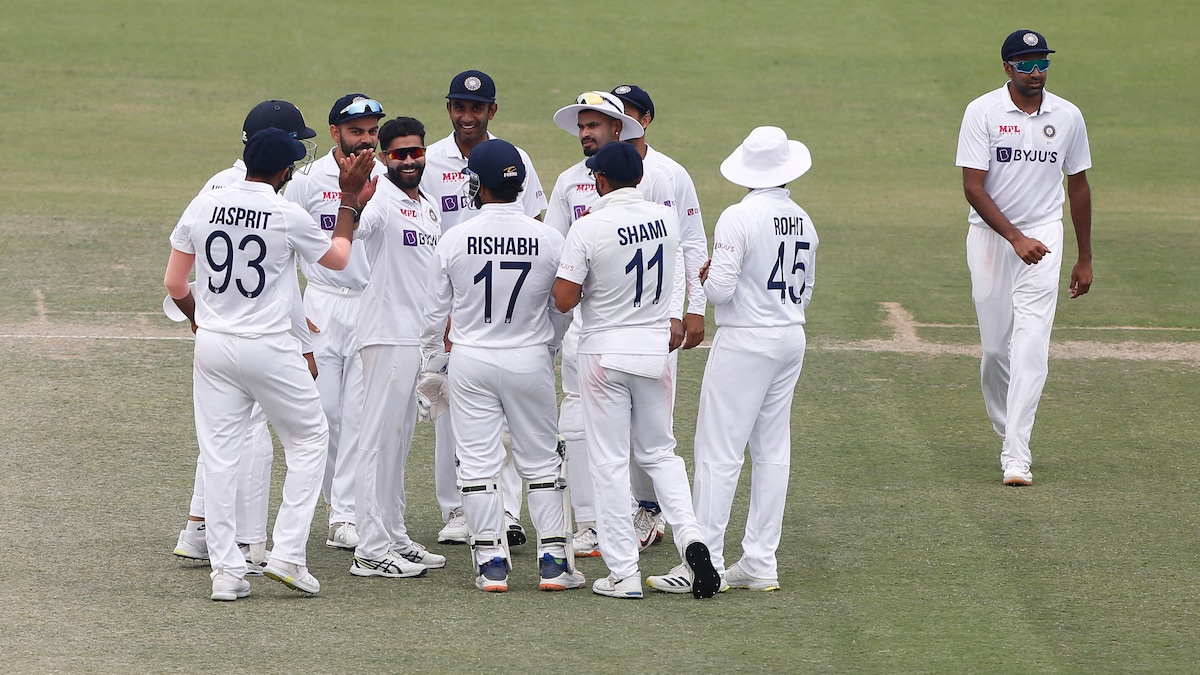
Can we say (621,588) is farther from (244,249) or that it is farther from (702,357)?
(702,357)

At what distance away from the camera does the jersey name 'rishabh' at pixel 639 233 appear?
22.6 feet

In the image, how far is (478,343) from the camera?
702 cm

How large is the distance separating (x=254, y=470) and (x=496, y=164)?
69.6 inches

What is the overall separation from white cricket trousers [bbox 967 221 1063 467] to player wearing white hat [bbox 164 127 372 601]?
13.2 feet

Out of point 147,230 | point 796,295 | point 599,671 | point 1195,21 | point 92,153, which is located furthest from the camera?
point 1195,21

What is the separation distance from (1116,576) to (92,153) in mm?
14053

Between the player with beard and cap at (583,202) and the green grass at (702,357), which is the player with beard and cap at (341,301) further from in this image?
the player with beard and cap at (583,202)

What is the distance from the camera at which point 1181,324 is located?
41.3 ft

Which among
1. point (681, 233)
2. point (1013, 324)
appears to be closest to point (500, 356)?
point (681, 233)

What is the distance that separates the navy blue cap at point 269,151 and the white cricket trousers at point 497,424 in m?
1.11

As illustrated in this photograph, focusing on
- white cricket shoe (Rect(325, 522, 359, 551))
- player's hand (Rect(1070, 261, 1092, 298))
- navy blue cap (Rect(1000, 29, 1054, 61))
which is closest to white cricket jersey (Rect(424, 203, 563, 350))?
white cricket shoe (Rect(325, 522, 359, 551))

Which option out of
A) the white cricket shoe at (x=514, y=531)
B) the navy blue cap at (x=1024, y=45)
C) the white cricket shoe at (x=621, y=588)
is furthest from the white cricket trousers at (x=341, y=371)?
the navy blue cap at (x=1024, y=45)

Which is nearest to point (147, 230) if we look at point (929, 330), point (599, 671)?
point (929, 330)

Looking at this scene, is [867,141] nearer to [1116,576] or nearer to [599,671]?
[1116,576]
